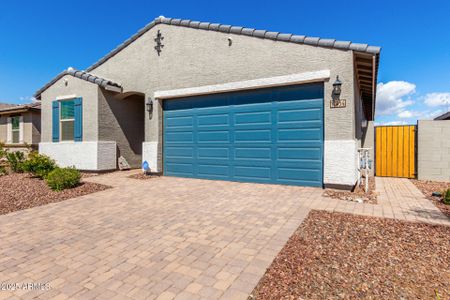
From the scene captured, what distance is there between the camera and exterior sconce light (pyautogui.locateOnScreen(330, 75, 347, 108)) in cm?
676

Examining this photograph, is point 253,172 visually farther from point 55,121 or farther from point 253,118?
point 55,121

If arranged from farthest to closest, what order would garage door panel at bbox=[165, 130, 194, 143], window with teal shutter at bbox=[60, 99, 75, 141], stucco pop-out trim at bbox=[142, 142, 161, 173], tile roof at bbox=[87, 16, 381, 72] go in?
window with teal shutter at bbox=[60, 99, 75, 141] → stucco pop-out trim at bbox=[142, 142, 161, 173] → garage door panel at bbox=[165, 130, 194, 143] → tile roof at bbox=[87, 16, 381, 72]

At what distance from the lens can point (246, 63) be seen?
8109 millimetres

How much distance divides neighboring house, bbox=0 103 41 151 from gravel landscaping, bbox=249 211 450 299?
15.9m

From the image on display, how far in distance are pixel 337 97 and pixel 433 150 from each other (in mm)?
5557

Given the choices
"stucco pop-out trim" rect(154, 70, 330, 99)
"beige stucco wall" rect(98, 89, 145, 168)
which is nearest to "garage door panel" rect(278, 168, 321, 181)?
"stucco pop-out trim" rect(154, 70, 330, 99)

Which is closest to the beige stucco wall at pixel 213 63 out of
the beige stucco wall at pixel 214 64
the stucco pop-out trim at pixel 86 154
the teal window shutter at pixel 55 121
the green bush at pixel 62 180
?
the beige stucco wall at pixel 214 64

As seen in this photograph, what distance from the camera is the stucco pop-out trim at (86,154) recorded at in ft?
33.4

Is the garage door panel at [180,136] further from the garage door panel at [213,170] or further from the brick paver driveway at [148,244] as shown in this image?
the brick paver driveway at [148,244]

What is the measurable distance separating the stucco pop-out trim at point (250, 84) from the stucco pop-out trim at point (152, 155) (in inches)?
76.3

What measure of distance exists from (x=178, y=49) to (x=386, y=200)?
330 inches

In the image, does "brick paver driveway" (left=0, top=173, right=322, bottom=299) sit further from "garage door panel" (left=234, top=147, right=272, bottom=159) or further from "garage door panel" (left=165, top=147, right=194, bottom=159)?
"garage door panel" (left=165, top=147, right=194, bottom=159)

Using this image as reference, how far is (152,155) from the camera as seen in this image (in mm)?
9852

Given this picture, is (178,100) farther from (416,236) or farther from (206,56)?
(416,236)
